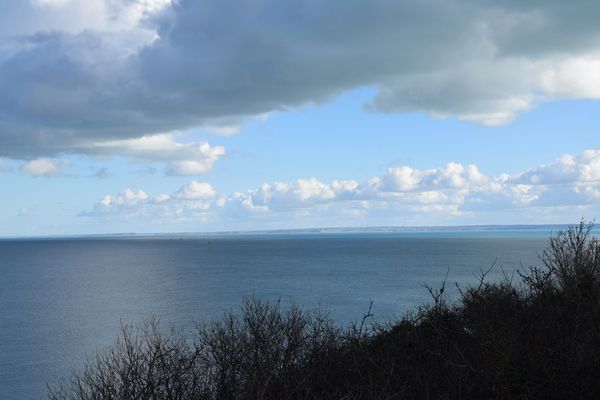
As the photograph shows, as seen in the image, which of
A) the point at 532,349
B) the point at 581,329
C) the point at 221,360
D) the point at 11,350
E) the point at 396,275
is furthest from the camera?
the point at 396,275

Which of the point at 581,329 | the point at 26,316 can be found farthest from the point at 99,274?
the point at 581,329

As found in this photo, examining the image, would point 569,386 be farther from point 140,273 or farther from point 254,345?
point 140,273

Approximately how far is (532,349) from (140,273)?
162901mm

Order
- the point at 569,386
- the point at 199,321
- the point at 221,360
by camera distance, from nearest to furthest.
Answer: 1. the point at 569,386
2. the point at 221,360
3. the point at 199,321

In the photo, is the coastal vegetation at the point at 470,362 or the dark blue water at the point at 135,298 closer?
the coastal vegetation at the point at 470,362

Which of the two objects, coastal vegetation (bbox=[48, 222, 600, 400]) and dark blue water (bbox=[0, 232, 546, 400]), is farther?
dark blue water (bbox=[0, 232, 546, 400])

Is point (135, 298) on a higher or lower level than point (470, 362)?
lower

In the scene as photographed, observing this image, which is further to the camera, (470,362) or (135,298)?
(135,298)

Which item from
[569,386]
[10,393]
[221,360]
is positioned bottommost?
[10,393]

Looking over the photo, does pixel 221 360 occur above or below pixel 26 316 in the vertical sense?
above

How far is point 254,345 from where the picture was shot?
3098 centimetres

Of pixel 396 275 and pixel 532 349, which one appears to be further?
pixel 396 275

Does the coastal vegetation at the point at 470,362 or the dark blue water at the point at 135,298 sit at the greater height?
the coastal vegetation at the point at 470,362

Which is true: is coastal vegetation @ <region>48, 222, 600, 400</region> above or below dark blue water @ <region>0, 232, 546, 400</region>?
above
